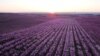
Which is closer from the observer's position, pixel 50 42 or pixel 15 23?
pixel 50 42

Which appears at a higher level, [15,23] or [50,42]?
[50,42]

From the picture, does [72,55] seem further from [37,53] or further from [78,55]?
[37,53]

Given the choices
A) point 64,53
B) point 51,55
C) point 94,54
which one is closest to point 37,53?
point 51,55

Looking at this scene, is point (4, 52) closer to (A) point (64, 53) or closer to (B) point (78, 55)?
(A) point (64, 53)

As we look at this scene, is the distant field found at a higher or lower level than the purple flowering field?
lower

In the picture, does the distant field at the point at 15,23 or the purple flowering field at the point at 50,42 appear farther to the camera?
the distant field at the point at 15,23

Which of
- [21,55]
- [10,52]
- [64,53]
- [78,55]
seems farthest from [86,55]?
[10,52]

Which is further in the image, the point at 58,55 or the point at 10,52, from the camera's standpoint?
the point at 10,52

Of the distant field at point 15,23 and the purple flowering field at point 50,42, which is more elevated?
the purple flowering field at point 50,42

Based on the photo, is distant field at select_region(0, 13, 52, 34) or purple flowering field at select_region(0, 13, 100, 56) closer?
purple flowering field at select_region(0, 13, 100, 56)
